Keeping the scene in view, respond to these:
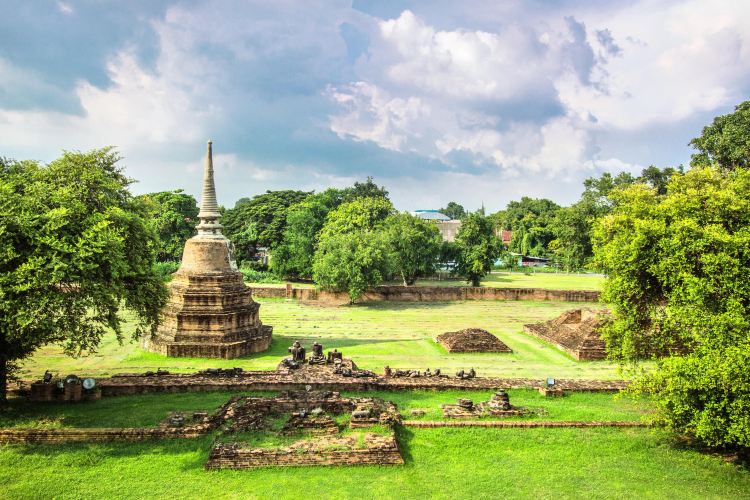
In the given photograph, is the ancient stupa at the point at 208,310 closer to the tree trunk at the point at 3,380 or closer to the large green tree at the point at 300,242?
the tree trunk at the point at 3,380

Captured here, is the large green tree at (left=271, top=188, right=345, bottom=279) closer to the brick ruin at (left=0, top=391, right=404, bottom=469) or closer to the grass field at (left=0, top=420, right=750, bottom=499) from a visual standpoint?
the brick ruin at (left=0, top=391, right=404, bottom=469)

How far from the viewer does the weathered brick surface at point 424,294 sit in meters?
43.2

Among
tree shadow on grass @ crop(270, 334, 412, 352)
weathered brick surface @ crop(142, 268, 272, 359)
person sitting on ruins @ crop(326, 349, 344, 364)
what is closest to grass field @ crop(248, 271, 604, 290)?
tree shadow on grass @ crop(270, 334, 412, 352)

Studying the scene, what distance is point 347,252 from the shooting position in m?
40.3

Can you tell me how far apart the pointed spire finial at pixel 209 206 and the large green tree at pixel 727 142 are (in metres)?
Answer: 33.3

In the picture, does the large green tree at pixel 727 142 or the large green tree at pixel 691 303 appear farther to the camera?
the large green tree at pixel 727 142

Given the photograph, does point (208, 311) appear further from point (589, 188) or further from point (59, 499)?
point (589, 188)

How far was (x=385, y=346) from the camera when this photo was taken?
27000 mm

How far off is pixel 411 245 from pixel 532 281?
20.1 metres

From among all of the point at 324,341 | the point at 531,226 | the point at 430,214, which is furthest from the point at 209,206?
the point at 430,214

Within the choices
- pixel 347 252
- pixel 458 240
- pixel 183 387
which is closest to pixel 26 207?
pixel 183 387

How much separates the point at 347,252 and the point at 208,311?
16.9 m

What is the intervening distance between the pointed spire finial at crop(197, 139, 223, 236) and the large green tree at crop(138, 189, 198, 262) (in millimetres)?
31304

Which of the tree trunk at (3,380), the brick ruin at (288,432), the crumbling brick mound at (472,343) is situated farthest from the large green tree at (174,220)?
the brick ruin at (288,432)
